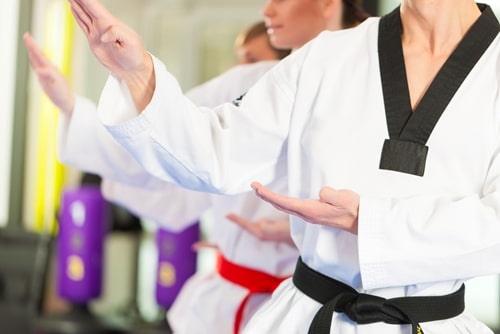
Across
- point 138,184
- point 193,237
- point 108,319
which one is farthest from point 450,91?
point 108,319

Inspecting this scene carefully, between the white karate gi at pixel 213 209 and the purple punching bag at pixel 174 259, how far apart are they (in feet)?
7.49

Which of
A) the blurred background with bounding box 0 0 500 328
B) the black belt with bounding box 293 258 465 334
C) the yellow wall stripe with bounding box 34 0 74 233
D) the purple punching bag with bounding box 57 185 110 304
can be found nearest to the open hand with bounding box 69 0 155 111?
the black belt with bounding box 293 258 465 334

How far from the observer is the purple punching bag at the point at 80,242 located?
4.69 meters

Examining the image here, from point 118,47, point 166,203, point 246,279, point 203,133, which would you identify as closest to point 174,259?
point 166,203

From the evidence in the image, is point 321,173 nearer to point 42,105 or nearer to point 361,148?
point 361,148

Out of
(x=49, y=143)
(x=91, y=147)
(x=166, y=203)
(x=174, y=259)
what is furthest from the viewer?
(x=49, y=143)

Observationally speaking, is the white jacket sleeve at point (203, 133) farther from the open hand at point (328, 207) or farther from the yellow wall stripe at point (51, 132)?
the yellow wall stripe at point (51, 132)

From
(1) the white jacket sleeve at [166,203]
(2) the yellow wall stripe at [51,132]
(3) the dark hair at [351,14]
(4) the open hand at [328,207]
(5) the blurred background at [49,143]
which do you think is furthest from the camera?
(2) the yellow wall stripe at [51,132]

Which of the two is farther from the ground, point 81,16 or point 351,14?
point 351,14

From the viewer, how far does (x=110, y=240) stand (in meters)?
5.12

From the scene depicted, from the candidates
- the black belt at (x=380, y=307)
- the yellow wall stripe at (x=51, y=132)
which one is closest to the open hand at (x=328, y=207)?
the black belt at (x=380, y=307)

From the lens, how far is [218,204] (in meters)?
2.18

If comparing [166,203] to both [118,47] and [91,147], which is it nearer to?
[91,147]

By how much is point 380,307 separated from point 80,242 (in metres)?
3.44
